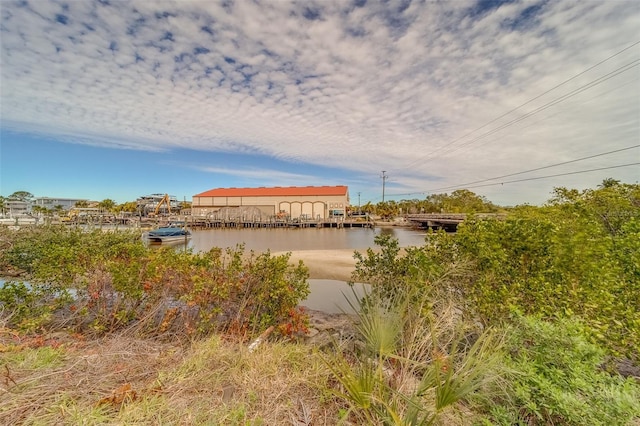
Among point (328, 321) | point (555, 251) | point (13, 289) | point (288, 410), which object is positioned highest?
point (555, 251)

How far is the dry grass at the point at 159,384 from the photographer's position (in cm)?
234

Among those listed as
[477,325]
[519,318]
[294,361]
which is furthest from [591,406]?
[294,361]

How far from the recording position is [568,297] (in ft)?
11.5

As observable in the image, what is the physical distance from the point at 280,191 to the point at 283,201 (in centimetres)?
400

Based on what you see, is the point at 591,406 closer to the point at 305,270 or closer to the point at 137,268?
the point at 305,270

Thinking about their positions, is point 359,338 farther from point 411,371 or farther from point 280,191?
point 280,191

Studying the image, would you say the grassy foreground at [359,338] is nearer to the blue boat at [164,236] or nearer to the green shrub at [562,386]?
the green shrub at [562,386]

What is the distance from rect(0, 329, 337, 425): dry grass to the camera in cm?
234

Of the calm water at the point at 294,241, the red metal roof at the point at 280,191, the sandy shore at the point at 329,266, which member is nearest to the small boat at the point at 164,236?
the calm water at the point at 294,241

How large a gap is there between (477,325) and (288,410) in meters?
2.71

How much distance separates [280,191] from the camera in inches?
2675

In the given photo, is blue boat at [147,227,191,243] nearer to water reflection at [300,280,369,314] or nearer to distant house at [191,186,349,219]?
water reflection at [300,280,369,314]

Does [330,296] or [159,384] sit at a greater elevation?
[159,384]

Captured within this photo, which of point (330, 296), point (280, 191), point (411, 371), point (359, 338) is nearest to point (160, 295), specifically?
point (359, 338)
